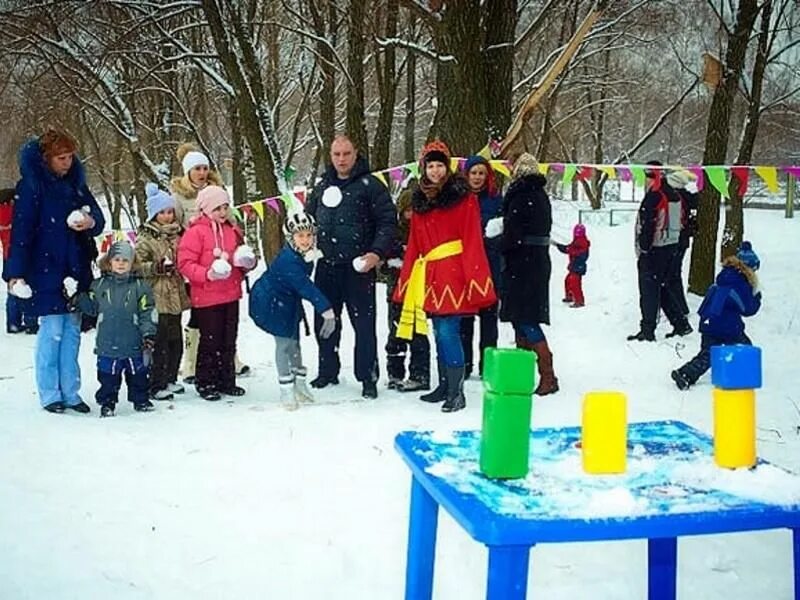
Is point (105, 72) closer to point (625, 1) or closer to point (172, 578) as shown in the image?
point (625, 1)

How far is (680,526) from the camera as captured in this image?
247 cm

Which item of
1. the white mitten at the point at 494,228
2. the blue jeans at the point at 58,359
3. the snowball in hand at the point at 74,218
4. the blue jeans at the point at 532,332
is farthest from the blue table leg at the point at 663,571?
the snowball in hand at the point at 74,218

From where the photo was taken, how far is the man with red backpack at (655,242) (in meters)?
9.36

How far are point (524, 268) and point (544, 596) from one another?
3.56 metres

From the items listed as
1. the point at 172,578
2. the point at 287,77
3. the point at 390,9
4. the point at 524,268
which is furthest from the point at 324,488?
the point at 287,77

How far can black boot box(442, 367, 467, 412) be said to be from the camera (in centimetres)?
632

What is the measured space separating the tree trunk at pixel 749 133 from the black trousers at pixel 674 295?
4.30 metres

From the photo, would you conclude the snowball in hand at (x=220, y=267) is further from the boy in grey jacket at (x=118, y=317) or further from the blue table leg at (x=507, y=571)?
the blue table leg at (x=507, y=571)

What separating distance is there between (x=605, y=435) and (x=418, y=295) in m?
3.73

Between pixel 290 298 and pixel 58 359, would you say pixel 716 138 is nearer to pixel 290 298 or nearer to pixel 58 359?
pixel 290 298

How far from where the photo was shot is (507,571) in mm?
2471

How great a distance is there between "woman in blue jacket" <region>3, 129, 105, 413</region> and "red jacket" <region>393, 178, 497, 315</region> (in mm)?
2448


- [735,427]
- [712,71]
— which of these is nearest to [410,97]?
[712,71]

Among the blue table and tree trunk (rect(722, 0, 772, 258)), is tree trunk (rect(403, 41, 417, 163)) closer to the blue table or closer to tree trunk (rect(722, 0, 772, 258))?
tree trunk (rect(722, 0, 772, 258))
